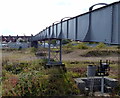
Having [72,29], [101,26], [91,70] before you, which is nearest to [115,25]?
[101,26]

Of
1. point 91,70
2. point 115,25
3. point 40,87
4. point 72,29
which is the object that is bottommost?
point 40,87

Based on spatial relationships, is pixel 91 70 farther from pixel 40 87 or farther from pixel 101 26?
pixel 101 26

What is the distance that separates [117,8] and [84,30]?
2.68m

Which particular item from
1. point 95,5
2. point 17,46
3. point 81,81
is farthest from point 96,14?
point 17,46

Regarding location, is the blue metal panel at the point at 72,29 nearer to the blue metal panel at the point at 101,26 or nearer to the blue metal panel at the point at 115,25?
the blue metal panel at the point at 101,26

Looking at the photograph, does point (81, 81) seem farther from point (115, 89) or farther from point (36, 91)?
point (36, 91)

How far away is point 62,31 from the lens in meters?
13.0

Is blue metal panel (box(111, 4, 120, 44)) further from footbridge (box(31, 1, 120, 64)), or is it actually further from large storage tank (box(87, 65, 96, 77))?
large storage tank (box(87, 65, 96, 77))

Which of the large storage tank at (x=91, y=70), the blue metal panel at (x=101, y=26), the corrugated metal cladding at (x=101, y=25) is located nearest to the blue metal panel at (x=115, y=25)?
the corrugated metal cladding at (x=101, y=25)

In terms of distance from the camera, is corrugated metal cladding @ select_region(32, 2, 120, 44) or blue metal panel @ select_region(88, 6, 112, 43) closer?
corrugated metal cladding @ select_region(32, 2, 120, 44)

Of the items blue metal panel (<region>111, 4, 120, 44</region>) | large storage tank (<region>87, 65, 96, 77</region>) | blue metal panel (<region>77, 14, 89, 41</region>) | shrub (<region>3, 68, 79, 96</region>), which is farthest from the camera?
large storage tank (<region>87, 65, 96, 77</region>)

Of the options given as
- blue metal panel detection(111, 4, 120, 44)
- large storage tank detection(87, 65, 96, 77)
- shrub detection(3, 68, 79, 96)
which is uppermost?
blue metal panel detection(111, 4, 120, 44)

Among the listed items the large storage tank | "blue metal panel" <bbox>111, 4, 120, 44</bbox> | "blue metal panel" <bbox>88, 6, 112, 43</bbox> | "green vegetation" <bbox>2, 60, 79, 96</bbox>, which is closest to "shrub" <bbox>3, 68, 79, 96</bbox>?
"green vegetation" <bbox>2, 60, 79, 96</bbox>

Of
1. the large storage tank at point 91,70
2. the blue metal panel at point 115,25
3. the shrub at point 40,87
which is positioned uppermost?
the blue metal panel at point 115,25
